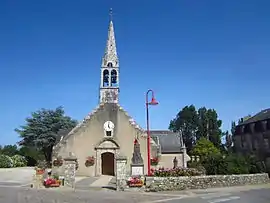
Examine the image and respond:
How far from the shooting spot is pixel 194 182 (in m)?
18.3

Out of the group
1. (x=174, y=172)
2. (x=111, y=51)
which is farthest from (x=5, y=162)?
(x=174, y=172)

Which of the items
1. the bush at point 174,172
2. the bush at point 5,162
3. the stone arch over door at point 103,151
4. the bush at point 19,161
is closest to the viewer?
the bush at point 174,172

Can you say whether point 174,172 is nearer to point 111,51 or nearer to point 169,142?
point 111,51

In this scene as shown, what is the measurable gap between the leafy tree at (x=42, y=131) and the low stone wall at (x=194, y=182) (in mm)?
28755

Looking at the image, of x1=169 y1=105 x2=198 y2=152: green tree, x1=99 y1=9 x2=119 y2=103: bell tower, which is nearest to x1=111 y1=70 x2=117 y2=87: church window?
x1=99 y1=9 x2=119 y2=103: bell tower

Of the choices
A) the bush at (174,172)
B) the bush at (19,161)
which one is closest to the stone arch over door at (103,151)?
the bush at (174,172)

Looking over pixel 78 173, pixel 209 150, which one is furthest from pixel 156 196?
pixel 209 150

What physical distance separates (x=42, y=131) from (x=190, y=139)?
35.4m

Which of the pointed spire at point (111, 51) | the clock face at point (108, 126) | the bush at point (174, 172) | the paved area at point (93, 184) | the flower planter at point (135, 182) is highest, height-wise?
the pointed spire at point (111, 51)

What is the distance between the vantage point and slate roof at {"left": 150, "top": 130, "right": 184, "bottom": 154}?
3606 cm

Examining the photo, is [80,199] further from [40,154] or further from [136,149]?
[40,154]

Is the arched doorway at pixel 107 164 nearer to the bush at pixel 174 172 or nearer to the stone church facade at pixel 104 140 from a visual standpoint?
the stone church facade at pixel 104 140

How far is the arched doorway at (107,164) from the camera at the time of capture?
2886cm

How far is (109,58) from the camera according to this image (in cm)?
3161
